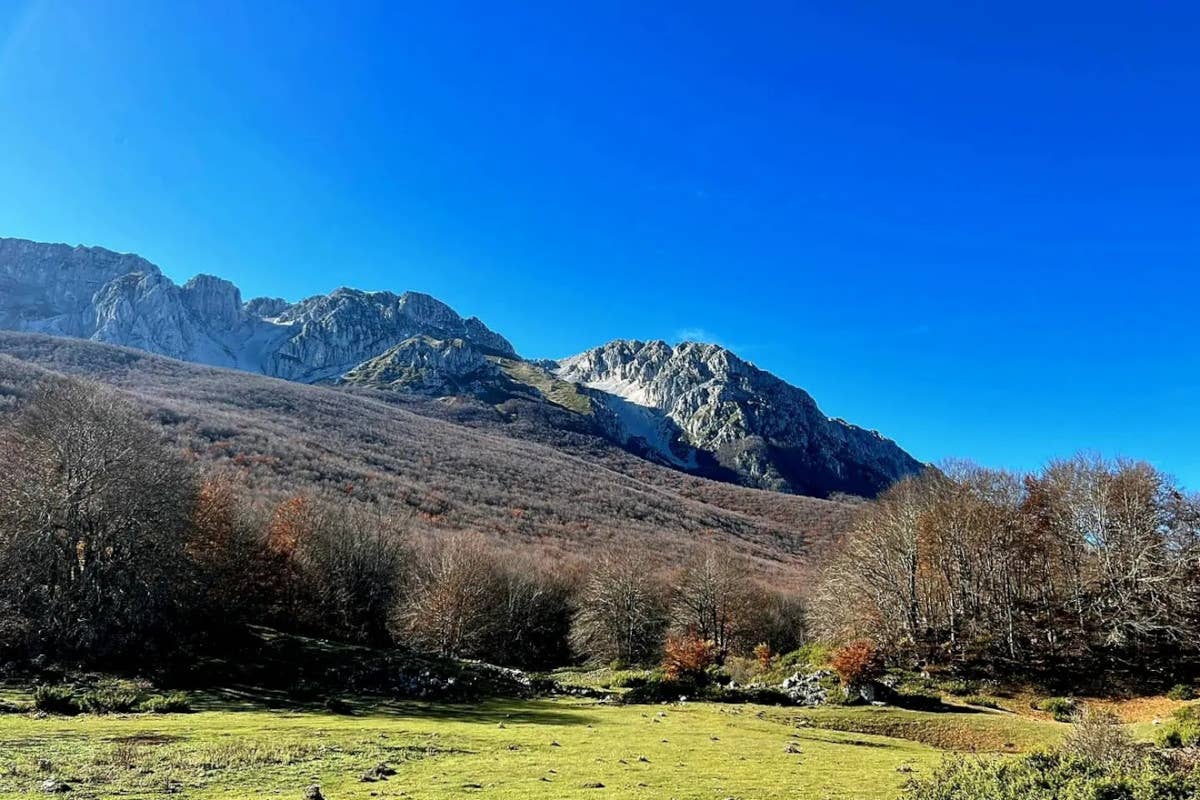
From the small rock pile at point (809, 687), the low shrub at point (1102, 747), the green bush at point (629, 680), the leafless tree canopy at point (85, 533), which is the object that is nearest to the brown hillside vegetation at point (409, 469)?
the leafless tree canopy at point (85, 533)

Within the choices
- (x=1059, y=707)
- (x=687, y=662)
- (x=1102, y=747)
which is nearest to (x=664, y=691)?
(x=687, y=662)

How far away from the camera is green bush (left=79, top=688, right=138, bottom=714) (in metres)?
24.6

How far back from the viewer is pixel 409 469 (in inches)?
5669

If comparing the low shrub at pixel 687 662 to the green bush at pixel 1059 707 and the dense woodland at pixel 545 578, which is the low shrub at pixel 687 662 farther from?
the green bush at pixel 1059 707

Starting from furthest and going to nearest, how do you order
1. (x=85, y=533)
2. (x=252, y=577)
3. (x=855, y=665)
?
1. (x=252, y=577)
2. (x=85, y=533)
3. (x=855, y=665)

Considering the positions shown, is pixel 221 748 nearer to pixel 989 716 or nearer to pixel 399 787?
pixel 399 787

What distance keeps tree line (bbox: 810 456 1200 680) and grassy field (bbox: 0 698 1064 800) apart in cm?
1929

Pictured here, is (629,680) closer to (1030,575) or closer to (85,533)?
(85,533)

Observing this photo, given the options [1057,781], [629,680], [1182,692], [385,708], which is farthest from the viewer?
[629,680]

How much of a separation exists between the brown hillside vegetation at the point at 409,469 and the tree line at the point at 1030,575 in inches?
2125

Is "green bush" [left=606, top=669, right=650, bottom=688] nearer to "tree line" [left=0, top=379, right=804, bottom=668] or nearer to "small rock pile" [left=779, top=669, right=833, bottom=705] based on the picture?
"small rock pile" [left=779, top=669, right=833, bottom=705]

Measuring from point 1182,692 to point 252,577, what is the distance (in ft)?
228

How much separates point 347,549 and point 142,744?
5715 centimetres

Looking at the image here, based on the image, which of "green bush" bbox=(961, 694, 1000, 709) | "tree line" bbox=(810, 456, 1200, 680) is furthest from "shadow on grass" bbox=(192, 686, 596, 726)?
"tree line" bbox=(810, 456, 1200, 680)
